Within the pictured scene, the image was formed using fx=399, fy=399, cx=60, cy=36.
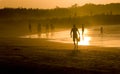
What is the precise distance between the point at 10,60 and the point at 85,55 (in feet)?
17.8

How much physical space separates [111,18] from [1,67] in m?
113

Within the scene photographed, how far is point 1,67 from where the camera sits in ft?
67.4

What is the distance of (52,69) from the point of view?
20.1 metres

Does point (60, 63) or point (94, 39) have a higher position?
point (60, 63)

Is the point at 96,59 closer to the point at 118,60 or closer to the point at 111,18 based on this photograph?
the point at 118,60

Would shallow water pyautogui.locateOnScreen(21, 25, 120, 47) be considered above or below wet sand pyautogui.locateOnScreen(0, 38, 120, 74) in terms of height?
below

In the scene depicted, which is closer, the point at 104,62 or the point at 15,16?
the point at 104,62

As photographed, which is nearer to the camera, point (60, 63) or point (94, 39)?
point (60, 63)

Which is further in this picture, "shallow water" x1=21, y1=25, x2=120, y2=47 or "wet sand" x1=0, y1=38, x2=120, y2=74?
"shallow water" x1=21, y1=25, x2=120, y2=47

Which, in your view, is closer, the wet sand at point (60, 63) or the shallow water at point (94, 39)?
the wet sand at point (60, 63)

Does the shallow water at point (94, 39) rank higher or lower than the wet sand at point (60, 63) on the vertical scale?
lower

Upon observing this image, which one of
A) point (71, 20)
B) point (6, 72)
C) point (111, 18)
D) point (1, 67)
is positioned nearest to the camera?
point (6, 72)

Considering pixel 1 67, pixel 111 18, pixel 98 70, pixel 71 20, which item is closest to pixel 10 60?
pixel 1 67

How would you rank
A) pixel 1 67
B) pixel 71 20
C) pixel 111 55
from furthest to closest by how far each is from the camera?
1. pixel 71 20
2. pixel 111 55
3. pixel 1 67
